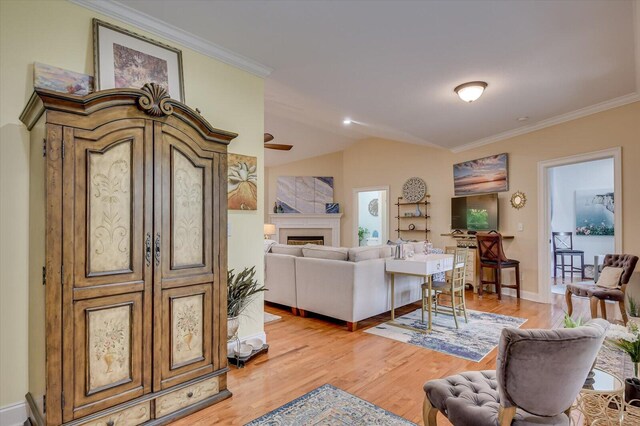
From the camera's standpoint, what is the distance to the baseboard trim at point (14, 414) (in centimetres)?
200

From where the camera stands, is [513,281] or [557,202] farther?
[557,202]

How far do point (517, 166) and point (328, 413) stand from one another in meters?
5.20

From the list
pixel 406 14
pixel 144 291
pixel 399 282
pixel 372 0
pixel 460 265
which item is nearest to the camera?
pixel 144 291

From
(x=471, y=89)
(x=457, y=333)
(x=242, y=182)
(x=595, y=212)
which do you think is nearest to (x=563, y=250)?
(x=595, y=212)

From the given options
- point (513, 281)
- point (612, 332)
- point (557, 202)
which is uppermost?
point (557, 202)

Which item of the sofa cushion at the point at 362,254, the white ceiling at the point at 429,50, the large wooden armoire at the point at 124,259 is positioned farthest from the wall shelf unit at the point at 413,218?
the large wooden armoire at the point at 124,259

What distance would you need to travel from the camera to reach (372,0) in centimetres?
233

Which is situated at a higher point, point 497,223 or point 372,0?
point 372,0

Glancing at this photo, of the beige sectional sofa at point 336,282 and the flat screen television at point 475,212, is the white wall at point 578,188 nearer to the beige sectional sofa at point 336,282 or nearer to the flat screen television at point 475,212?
the flat screen television at point 475,212

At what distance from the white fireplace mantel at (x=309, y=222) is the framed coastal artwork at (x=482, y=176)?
10.7ft

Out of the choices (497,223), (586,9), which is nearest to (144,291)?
(586,9)

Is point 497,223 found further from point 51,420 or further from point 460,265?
point 51,420

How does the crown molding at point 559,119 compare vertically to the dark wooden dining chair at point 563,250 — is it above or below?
above

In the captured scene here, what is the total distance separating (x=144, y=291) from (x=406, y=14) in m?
2.62
